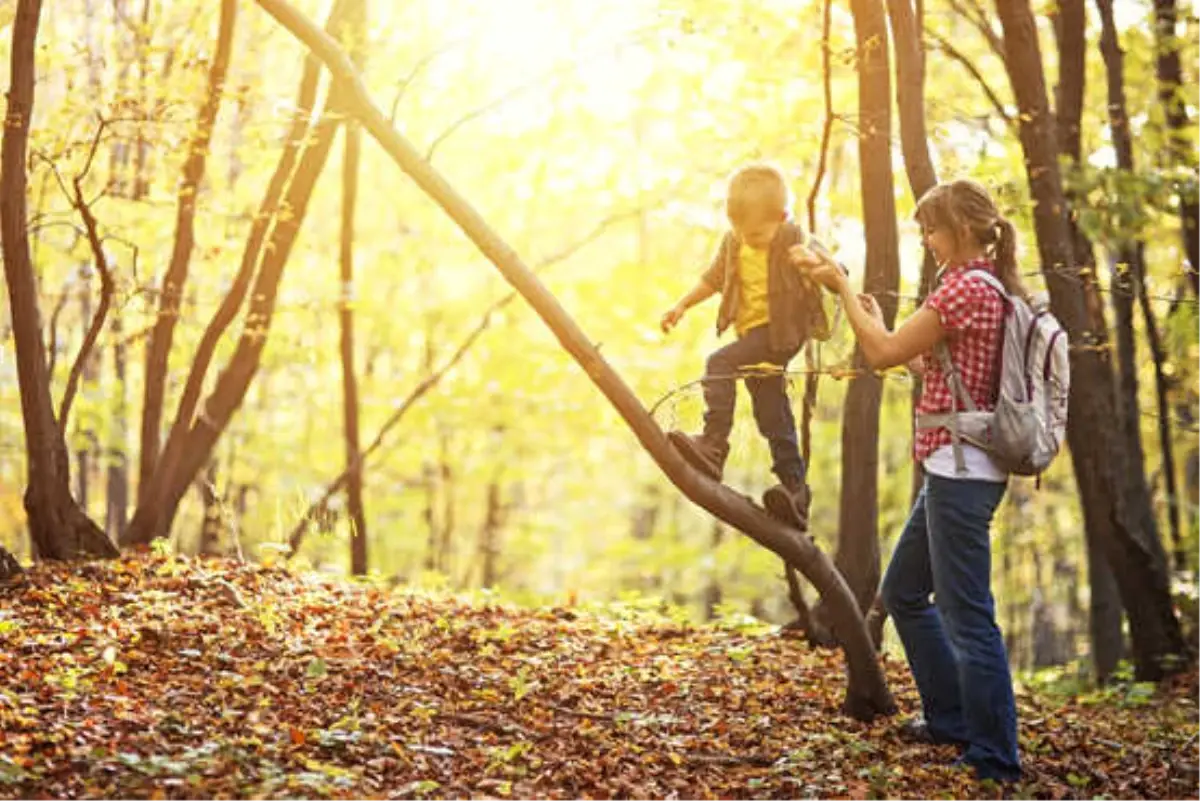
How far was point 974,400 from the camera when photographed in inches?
203

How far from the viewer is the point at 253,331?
397 inches

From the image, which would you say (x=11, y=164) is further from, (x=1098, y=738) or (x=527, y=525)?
(x=527, y=525)

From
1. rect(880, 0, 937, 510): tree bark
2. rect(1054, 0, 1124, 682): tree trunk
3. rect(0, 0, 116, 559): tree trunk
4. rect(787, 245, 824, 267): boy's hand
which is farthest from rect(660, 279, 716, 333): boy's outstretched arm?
rect(1054, 0, 1124, 682): tree trunk

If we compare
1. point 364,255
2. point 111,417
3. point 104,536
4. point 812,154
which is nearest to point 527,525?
point 364,255

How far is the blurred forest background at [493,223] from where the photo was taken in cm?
954

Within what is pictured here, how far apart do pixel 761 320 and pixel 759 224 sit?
0.48 meters

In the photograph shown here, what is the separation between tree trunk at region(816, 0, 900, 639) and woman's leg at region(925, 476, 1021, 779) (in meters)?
2.17

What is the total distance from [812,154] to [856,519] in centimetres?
596

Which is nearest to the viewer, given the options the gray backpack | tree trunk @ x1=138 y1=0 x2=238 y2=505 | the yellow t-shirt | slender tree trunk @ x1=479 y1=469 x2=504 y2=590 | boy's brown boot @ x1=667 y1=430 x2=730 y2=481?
the gray backpack

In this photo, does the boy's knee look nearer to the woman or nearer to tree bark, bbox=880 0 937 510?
the woman

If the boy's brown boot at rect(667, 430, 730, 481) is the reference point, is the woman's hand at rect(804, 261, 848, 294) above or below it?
above

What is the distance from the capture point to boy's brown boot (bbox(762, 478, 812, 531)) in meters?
6.08

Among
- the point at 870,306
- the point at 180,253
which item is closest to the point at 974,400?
the point at 870,306

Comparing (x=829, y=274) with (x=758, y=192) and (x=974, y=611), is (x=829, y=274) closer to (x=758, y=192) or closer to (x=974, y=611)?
(x=758, y=192)
